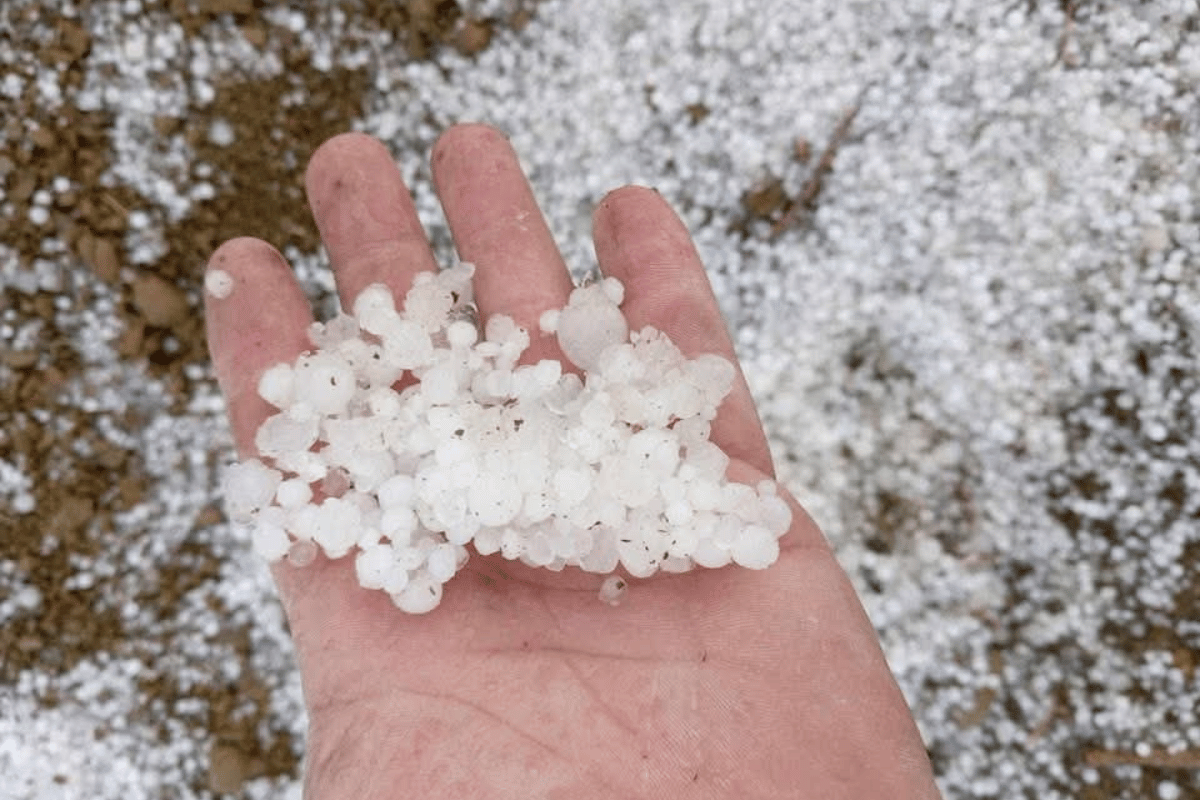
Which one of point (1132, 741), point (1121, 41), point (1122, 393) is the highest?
point (1121, 41)

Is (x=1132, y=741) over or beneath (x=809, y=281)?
beneath

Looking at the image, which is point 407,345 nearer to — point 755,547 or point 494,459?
point 494,459

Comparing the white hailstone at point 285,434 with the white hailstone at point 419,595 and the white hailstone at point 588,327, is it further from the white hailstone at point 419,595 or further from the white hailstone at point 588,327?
the white hailstone at point 588,327

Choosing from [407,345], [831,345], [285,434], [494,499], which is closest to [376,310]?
[407,345]

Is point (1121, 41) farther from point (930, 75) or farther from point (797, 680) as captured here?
Result: point (797, 680)

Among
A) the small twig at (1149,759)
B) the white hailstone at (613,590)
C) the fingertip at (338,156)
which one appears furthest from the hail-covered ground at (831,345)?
the white hailstone at (613,590)

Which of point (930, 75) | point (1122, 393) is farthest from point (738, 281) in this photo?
point (1122, 393)

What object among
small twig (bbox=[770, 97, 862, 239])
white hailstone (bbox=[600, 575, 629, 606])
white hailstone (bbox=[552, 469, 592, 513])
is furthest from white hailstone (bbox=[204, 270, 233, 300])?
small twig (bbox=[770, 97, 862, 239])
